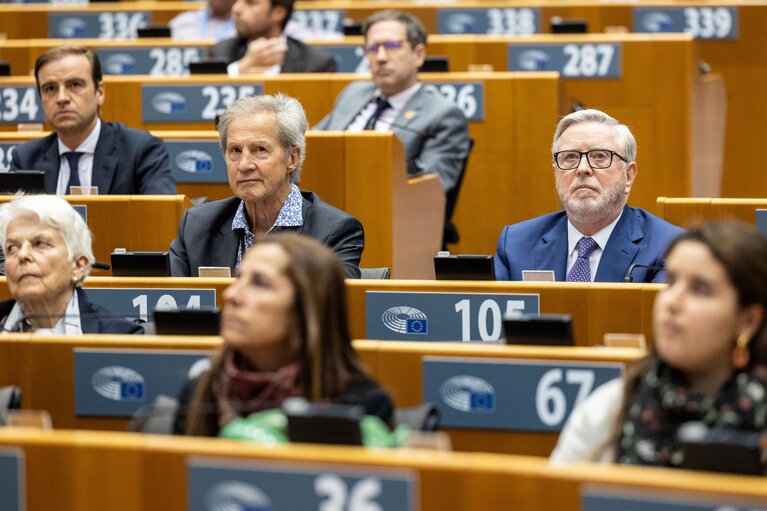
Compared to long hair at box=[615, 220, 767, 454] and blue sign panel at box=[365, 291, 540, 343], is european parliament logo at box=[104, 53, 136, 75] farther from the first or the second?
long hair at box=[615, 220, 767, 454]

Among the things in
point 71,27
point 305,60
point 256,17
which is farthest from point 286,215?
point 71,27

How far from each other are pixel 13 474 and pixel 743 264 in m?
1.29

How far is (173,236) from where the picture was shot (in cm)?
454

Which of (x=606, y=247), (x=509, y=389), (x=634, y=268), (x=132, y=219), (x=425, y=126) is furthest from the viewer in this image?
(x=425, y=126)

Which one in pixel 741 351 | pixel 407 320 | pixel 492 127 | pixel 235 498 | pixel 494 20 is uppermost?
pixel 494 20

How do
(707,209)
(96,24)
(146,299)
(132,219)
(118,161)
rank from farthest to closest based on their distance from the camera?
1. (96,24)
2. (118,161)
3. (132,219)
4. (707,209)
5. (146,299)

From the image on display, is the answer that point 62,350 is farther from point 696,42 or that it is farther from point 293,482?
point 696,42

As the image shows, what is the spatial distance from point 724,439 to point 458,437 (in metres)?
0.98

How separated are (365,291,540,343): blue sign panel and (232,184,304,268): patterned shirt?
2.45 ft

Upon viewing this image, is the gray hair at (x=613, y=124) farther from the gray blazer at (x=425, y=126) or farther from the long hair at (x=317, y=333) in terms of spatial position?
the long hair at (x=317, y=333)

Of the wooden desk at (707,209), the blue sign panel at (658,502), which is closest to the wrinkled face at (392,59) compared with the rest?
the wooden desk at (707,209)

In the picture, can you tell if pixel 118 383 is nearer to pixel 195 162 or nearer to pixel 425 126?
pixel 195 162

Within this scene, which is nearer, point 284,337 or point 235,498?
point 235,498

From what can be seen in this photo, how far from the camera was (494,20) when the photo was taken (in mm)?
7598
